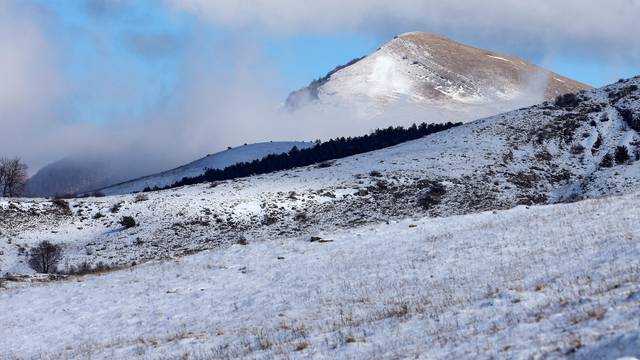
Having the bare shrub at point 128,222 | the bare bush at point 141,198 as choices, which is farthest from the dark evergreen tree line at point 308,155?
the bare shrub at point 128,222

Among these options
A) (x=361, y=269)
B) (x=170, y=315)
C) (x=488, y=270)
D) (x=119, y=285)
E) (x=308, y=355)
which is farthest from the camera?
(x=119, y=285)

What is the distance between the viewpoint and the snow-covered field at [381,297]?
44.4 ft

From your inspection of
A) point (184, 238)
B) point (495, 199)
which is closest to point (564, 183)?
point (495, 199)

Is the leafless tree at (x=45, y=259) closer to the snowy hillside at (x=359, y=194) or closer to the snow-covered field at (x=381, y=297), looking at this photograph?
the snowy hillside at (x=359, y=194)

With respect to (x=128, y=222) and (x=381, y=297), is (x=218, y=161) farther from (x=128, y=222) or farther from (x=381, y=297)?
(x=381, y=297)

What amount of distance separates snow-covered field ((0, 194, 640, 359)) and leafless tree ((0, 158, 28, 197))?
155 feet

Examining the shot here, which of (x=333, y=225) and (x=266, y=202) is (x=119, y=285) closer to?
(x=333, y=225)

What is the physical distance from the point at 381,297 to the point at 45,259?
31166 millimetres

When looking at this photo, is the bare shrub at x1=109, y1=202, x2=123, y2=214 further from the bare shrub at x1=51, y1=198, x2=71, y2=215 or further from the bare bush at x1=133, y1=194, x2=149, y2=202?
the bare shrub at x1=51, y1=198, x2=71, y2=215

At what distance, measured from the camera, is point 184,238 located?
50844 millimetres

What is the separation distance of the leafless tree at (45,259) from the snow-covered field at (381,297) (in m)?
14.2

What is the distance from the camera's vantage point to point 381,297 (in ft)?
67.9

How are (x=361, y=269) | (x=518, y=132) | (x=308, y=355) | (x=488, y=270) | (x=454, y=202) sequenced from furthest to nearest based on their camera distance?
(x=518, y=132)
(x=454, y=202)
(x=361, y=269)
(x=488, y=270)
(x=308, y=355)

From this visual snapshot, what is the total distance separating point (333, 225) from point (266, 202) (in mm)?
8026
